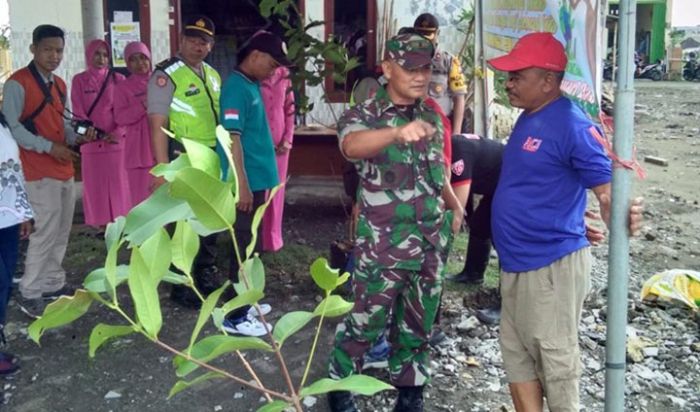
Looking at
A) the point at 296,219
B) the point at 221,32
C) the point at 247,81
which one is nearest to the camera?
the point at 247,81

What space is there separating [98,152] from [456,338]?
11.6ft

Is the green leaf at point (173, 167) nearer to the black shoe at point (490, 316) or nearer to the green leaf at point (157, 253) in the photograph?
the green leaf at point (157, 253)

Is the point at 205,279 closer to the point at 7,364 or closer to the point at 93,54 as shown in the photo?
the point at 7,364

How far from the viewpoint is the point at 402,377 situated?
3270 millimetres

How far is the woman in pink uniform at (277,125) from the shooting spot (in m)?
4.77

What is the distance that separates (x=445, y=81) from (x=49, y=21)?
577 cm

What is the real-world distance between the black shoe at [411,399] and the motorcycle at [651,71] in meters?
28.0

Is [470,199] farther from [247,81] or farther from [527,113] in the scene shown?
[527,113]

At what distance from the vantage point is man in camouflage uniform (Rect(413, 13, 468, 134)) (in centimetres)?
532

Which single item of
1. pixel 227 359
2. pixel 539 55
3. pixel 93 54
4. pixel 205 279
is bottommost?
pixel 227 359

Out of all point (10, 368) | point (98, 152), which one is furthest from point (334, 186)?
point (10, 368)

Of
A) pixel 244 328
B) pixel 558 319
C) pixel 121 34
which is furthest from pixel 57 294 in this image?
pixel 121 34

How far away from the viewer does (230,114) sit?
402 centimetres

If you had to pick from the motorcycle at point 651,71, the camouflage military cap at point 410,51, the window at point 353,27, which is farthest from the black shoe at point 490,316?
the motorcycle at point 651,71
